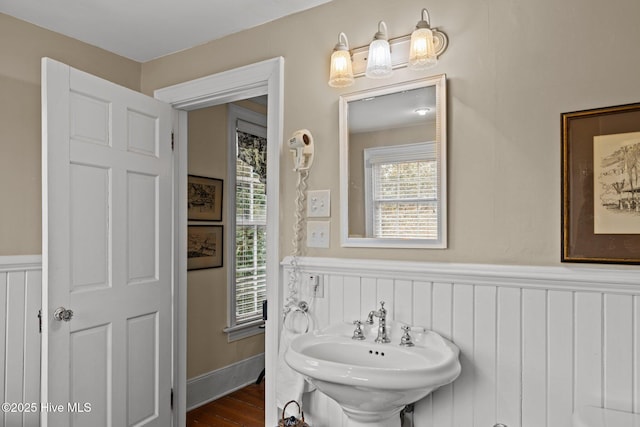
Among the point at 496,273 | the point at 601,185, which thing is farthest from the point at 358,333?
the point at 601,185

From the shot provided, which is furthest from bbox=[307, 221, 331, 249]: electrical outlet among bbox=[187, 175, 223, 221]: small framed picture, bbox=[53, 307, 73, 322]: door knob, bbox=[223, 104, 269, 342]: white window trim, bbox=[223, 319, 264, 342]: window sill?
bbox=[223, 319, 264, 342]: window sill

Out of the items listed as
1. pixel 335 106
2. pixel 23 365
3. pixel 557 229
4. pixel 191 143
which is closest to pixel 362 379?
pixel 557 229

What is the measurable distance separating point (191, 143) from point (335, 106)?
1473 mm

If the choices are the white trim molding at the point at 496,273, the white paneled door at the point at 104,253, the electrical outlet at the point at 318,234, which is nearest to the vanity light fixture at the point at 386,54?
the electrical outlet at the point at 318,234

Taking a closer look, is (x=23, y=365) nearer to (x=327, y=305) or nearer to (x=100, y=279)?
(x=100, y=279)

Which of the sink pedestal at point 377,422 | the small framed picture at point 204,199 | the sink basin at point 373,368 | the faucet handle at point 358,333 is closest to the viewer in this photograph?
the sink basin at point 373,368

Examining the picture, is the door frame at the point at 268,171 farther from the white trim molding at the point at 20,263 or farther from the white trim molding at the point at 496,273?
the white trim molding at the point at 20,263

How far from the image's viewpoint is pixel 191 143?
312cm

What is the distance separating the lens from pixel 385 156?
1.90m

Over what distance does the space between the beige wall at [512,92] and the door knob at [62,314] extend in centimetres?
130

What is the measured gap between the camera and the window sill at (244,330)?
11.3 feet

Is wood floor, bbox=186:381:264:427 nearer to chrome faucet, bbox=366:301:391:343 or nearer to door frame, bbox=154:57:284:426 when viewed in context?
door frame, bbox=154:57:284:426

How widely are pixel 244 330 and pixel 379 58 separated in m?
2.55

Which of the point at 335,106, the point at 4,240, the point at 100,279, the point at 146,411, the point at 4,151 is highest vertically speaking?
the point at 335,106
